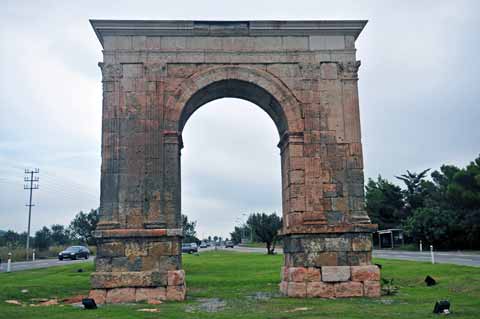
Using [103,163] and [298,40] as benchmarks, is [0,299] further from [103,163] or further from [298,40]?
[298,40]

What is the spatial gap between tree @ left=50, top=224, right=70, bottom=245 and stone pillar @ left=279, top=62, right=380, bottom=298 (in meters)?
71.9

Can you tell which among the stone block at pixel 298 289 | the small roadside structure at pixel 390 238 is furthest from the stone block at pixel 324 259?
the small roadside structure at pixel 390 238

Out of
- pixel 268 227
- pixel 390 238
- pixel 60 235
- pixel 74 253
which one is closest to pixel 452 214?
pixel 390 238

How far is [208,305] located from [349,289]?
3.51m

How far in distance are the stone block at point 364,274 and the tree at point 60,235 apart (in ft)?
238

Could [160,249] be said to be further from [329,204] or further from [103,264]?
[329,204]

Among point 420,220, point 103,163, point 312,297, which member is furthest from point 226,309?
point 420,220

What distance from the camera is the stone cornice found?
12.9 m

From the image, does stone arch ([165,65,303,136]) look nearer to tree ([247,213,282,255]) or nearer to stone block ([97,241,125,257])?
stone block ([97,241,125,257])

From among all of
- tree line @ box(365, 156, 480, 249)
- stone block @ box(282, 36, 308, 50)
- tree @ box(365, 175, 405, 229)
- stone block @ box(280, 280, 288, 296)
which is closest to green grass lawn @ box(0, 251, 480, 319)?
stone block @ box(280, 280, 288, 296)

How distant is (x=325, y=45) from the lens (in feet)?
43.9

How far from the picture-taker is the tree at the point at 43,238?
199 feet

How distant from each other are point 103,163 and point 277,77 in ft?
16.1

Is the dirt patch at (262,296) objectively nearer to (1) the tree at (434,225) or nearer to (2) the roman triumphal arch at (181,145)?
(2) the roman triumphal arch at (181,145)
